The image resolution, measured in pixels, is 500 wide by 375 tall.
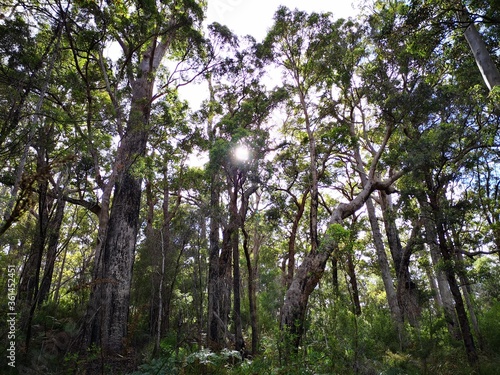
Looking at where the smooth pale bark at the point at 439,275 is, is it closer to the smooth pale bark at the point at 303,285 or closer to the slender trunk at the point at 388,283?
the slender trunk at the point at 388,283

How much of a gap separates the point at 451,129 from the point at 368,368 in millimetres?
6385

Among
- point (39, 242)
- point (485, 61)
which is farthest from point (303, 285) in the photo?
point (485, 61)

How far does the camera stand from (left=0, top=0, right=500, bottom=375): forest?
213 inches

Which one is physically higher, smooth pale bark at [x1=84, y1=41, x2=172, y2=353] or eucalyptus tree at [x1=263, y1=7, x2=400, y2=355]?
eucalyptus tree at [x1=263, y1=7, x2=400, y2=355]

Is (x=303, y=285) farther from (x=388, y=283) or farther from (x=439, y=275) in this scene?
(x=439, y=275)

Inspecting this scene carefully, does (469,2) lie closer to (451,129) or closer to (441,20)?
(441,20)

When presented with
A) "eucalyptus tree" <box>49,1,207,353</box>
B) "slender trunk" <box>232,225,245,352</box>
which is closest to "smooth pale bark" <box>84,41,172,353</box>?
"eucalyptus tree" <box>49,1,207,353</box>

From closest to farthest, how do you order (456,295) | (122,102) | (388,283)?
1. (456,295)
2. (122,102)
3. (388,283)

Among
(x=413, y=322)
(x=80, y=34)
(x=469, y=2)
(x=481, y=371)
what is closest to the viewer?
(x=469, y=2)

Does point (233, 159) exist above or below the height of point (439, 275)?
above

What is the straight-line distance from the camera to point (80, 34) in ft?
24.6

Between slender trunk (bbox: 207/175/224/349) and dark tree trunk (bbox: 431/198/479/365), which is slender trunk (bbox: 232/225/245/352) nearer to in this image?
slender trunk (bbox: 207/175/224/349)

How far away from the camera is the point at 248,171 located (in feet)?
33.6

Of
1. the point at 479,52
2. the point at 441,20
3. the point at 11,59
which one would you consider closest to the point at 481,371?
the point at 479,52
